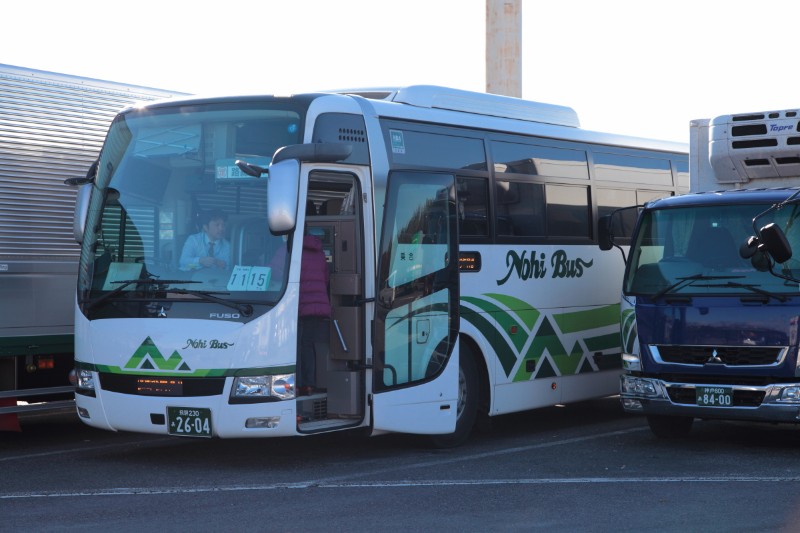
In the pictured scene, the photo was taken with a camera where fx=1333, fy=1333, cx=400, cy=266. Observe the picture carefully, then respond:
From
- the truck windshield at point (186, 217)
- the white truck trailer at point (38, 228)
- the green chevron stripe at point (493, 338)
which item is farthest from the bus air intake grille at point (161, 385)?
the green chevron stripe at point (493, 338)

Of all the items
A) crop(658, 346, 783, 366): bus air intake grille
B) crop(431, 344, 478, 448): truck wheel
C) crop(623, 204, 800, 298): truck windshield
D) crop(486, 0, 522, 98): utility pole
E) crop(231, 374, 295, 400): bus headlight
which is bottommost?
crop(431, 344, 478, 448): truck wheel

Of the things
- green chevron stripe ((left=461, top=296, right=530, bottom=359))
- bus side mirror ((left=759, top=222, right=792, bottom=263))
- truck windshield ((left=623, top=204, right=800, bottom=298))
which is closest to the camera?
bus side mirror ((left=759, top=222, right=792, bottom=263))

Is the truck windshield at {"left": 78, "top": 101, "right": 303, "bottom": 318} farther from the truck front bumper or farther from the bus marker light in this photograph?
the truck front bumper

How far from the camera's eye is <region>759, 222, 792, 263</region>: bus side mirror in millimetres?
11641

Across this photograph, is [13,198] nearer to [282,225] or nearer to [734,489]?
[282,225]

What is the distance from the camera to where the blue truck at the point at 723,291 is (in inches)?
469

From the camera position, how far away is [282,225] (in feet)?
34.3

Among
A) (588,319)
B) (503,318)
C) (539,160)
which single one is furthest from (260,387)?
(588,319)

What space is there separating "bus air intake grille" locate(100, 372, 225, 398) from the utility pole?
19.2 m

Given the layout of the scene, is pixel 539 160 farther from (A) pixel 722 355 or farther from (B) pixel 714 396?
(B) pixel 714 396

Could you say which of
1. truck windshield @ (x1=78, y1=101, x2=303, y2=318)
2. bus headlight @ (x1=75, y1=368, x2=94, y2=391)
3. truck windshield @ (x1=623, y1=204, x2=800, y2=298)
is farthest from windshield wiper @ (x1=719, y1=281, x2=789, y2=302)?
bus headlight @ (x1=75, y1=368, x2=94, y2=391)

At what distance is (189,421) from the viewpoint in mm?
10898

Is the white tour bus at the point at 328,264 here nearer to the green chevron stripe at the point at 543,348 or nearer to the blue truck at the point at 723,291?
the green chevron stripe at the point at 543,348

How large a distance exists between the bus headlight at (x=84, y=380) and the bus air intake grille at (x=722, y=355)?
5221mm
